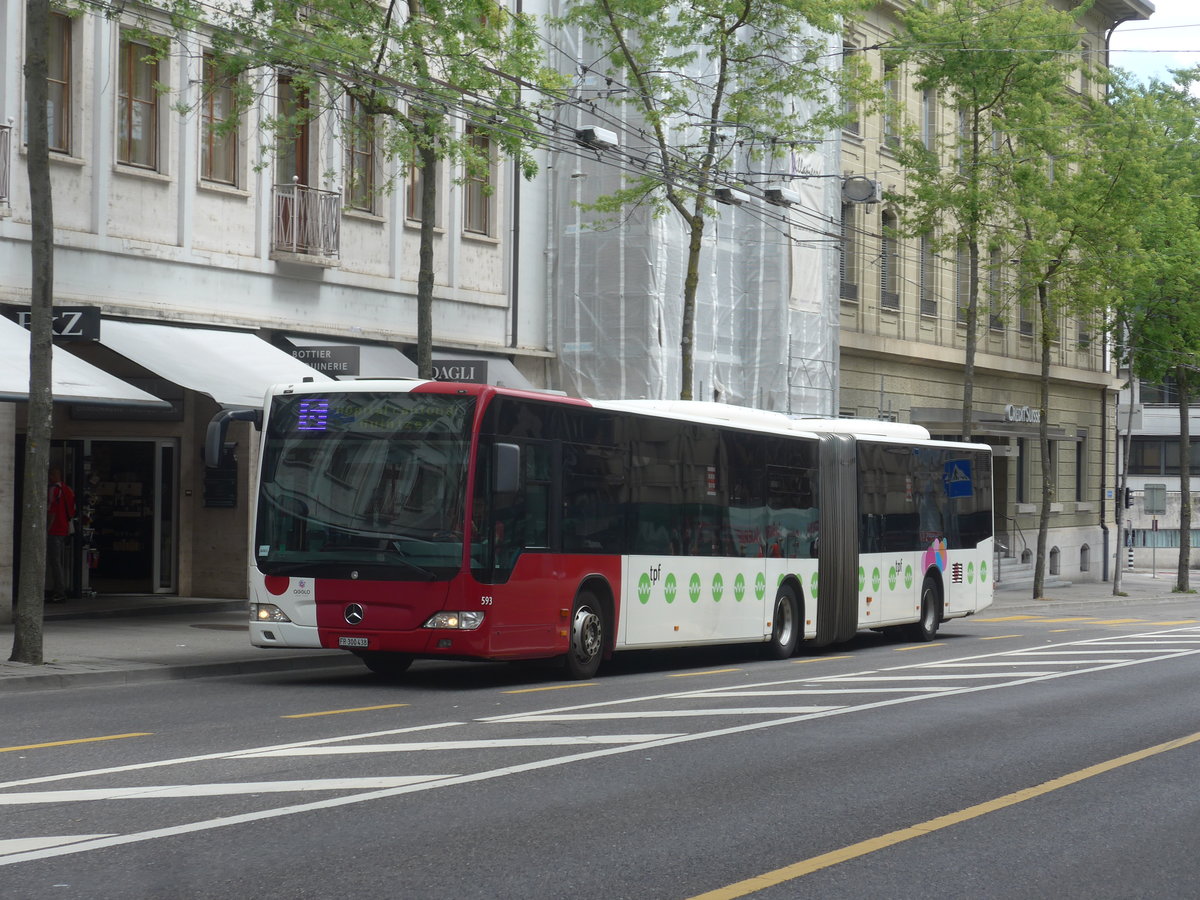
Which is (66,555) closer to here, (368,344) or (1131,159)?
(368,344)

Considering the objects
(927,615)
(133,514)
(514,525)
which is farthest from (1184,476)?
(514,525)

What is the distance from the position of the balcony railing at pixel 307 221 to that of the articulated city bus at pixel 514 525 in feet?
26.1

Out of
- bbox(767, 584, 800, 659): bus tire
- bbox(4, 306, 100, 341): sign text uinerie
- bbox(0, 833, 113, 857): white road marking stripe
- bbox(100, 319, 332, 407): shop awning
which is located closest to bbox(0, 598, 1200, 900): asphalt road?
bbox(0, 833, 113, 857): white road marking stripe

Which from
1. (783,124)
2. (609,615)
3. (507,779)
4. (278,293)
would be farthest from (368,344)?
(507,779)

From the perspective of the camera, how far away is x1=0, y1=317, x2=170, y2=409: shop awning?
63.8ft

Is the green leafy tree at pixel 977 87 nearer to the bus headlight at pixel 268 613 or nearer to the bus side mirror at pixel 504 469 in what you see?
the bus side mirror at pixel 504 469

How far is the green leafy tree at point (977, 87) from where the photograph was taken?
38.7 meters

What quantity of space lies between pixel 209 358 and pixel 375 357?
4683 millimetres

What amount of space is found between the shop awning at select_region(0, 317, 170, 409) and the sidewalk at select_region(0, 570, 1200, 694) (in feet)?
8.79

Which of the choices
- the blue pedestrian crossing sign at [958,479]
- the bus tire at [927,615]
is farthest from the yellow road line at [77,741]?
the blue pedestrian crossing sign at [958,479]

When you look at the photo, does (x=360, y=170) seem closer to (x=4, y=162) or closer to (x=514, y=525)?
(x=4, y=162)

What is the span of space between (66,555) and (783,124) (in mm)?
12378

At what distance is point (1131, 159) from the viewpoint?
42094 mm

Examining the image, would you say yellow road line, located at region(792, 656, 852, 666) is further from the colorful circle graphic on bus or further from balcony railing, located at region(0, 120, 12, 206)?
balcony railing, located at region(0, 120, 12, 206)
